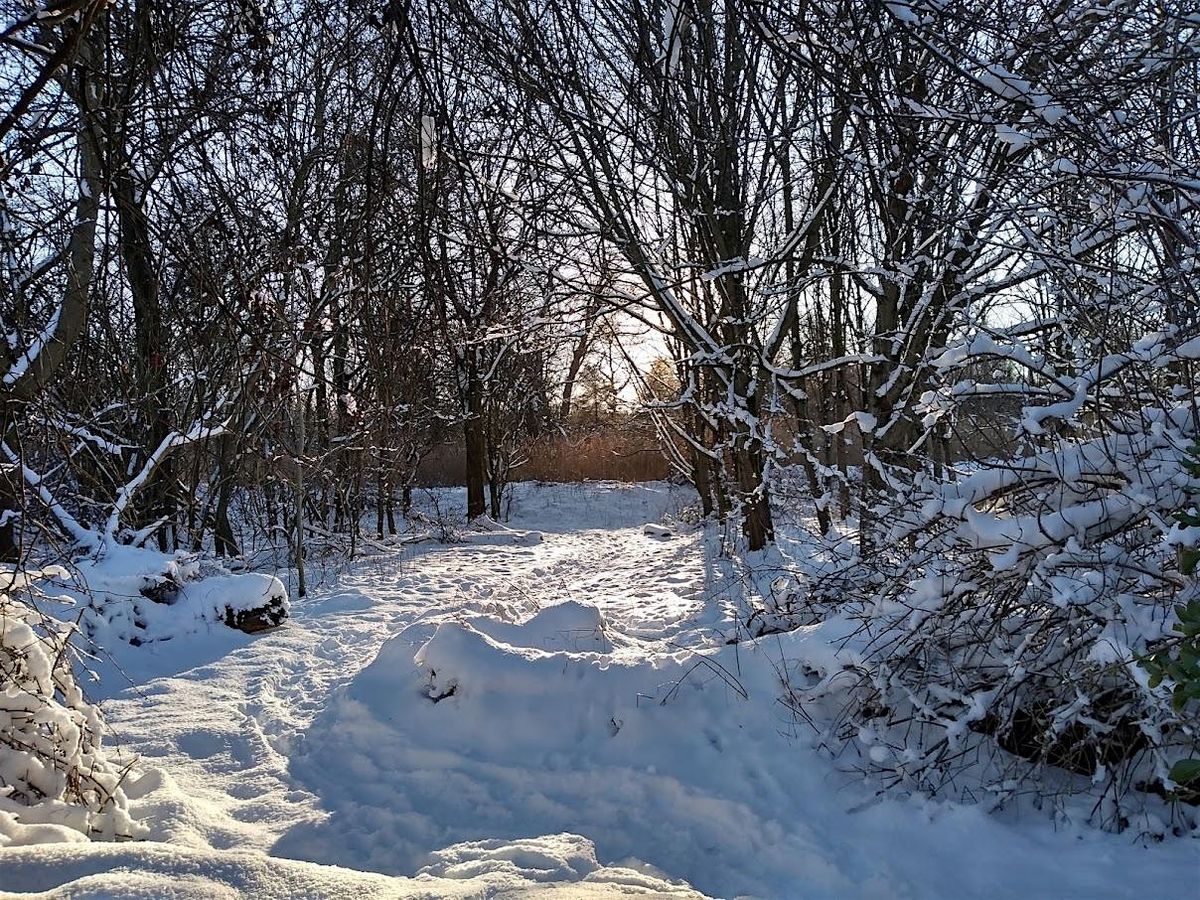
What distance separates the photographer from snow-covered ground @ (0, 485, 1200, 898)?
8.93 ft

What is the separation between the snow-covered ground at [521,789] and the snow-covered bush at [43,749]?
239 millimetres

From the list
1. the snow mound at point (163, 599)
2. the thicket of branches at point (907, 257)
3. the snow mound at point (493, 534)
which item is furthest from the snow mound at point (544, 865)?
the snow mound at point (493, 534)

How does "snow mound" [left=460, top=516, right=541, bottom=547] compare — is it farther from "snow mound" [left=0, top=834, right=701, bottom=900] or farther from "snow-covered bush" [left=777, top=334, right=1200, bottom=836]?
"snow mound" [left=0, top=834, right=701, bottom=900]

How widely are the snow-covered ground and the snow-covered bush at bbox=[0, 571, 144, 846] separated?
0.24 m

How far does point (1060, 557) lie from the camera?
10.4 ft

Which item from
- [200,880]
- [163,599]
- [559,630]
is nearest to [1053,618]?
[559,630]

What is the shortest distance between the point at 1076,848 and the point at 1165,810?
396 mm

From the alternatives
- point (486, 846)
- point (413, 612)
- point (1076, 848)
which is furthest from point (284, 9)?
point (413, 612)

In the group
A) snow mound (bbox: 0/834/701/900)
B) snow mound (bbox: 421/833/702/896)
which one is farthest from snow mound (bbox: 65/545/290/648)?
snow mound (bbox: 0/834/701/900)

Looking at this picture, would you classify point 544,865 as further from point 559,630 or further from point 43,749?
point 559,630

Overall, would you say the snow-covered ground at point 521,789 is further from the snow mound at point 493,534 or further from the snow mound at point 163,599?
the snow mound at point 493,534

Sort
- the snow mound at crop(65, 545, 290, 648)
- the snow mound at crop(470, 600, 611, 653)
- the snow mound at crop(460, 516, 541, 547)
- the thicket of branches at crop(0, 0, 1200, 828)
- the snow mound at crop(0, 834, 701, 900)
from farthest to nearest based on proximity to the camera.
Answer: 1. the snow mound at crop(460, 516, 541, 547)
2. the snow mound at crop(65, 545, 290, 648)
3. the snow mound at crop(470, 600, 611, 653)
4. the thicket of branches at crop(0, 0, 1200, 828)
5. the snow mound at crop(0, 834, 701, 900)

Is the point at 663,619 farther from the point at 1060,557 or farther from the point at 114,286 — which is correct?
the point at 114,286

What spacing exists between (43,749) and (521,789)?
1899mm
